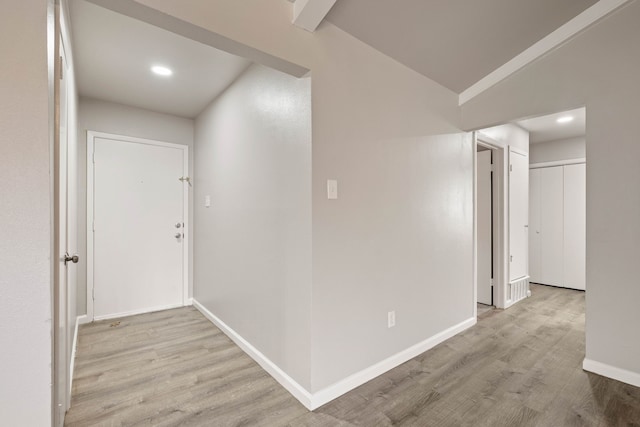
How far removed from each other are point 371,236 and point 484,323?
2.05 meters

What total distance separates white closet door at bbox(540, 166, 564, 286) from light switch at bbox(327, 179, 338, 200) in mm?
4769

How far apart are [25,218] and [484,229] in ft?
14.1

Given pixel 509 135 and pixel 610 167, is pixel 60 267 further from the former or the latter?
pixel 509 135

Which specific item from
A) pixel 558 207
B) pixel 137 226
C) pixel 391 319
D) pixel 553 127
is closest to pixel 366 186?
pixel 391 319

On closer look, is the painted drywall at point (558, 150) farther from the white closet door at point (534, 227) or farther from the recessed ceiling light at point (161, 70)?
the recessed ceiling light at point (161, 70)

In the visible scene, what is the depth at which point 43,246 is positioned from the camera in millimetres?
987

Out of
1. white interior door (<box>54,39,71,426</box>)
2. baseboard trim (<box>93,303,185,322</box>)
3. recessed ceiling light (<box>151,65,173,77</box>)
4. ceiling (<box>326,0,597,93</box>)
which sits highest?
ceiling (<box>326,0,597,93</box>)

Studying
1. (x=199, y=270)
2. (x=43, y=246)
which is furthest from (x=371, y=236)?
(x=199, y=270)

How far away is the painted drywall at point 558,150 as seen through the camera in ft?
15.2

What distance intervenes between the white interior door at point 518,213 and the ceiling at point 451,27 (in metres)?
1.85

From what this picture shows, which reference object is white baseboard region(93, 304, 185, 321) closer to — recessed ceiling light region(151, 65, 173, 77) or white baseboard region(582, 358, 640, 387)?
recessed ceiling light region(151, 65, 173, 77)

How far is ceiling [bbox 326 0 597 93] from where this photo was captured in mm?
1893

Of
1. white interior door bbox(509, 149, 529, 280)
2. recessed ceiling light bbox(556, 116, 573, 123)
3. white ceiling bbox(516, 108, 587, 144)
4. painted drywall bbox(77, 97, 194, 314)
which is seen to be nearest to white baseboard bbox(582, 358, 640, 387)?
white interior door bbox(509, 149, 529, 280)

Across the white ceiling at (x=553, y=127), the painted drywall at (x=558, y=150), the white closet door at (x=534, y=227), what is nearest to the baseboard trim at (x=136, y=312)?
the white ceiling at (x=553, y=127)
